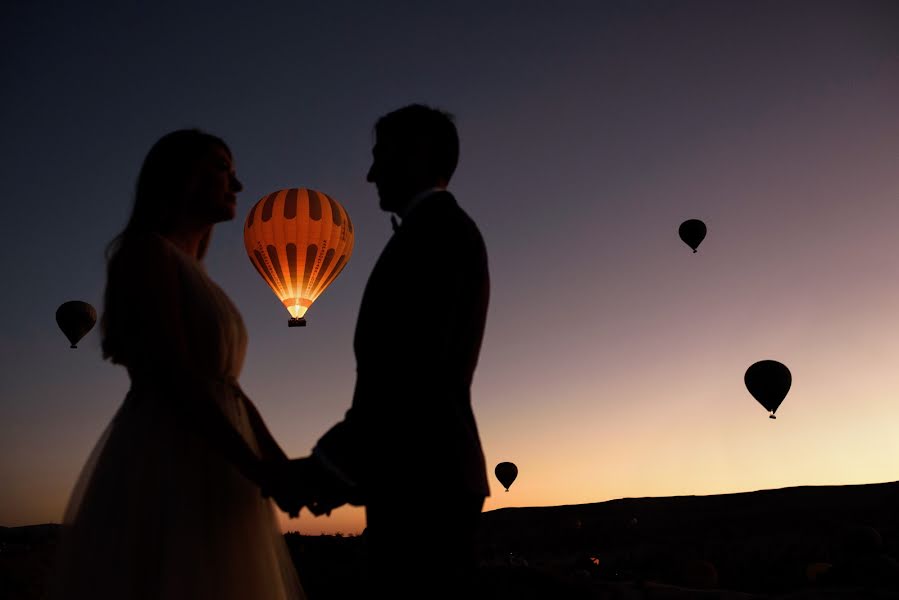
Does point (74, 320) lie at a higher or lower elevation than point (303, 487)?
higher

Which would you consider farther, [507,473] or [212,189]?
[507,473]

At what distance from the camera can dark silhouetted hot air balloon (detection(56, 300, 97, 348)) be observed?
102 ft

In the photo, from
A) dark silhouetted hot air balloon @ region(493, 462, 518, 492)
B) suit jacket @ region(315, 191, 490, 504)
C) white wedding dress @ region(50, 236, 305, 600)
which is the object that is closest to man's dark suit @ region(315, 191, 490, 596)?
suit jacket @ region(315, 191, 490, 504)

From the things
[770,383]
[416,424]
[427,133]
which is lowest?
[416,424]

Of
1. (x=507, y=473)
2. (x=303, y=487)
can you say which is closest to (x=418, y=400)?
(x=303, y=487)

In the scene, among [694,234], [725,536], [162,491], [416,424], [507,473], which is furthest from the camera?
[507,473]

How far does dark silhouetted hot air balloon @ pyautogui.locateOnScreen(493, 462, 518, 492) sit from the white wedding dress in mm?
36250

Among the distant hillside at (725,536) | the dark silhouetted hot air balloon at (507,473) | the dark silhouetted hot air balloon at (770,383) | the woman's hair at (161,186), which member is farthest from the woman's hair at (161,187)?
the dark silhouetted hot air balloon at (507,473)

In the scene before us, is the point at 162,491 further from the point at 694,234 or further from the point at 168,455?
the point at 694,234

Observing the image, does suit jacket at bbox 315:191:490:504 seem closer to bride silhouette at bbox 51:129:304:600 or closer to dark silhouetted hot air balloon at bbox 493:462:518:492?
bride silhouette at bbox 51:129:304:600

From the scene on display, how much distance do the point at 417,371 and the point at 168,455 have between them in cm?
120

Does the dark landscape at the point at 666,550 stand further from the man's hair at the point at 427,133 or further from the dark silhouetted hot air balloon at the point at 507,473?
the dark silhouetted hot air balloon at the point at 507,473

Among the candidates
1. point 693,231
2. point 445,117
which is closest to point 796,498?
point 693,231

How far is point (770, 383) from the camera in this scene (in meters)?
27.9
